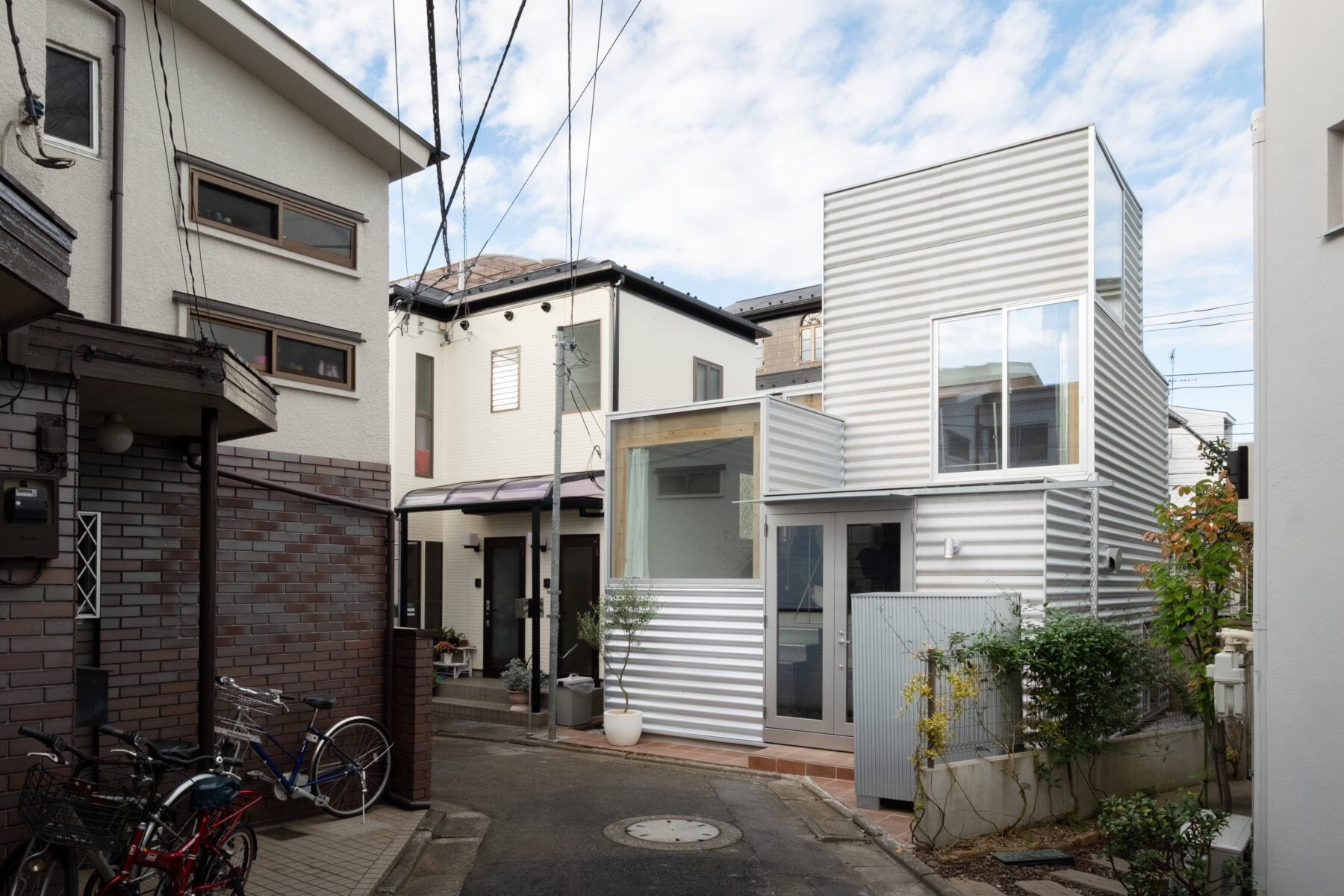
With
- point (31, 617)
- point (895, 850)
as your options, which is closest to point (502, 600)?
point (895, 850)

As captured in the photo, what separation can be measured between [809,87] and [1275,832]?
8352mm

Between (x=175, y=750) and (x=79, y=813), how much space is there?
69 centimetres

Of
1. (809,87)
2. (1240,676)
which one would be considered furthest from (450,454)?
(1240,676)

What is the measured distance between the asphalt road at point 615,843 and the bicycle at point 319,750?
71 centimetres

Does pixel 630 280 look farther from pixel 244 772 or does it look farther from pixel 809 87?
pixel 244 772

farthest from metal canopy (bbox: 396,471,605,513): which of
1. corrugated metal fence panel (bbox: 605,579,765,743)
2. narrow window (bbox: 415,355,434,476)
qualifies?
corrugated metal fence panel (bbox: 605,579,765,743)

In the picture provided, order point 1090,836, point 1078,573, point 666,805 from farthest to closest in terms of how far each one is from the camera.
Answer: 1. point 1078,573
2. point 666,805
3. point 1090,836

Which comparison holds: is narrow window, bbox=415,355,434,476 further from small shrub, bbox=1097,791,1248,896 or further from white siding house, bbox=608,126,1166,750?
small shrub, bbox=1097,791,1248,896

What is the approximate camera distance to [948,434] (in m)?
11.4

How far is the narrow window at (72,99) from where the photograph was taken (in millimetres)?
7172

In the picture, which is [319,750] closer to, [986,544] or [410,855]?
[410,855]

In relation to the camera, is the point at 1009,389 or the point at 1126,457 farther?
the point at 1126,457

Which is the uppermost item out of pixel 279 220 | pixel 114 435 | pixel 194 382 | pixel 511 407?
pixel 279 220

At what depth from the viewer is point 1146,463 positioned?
1276cm
